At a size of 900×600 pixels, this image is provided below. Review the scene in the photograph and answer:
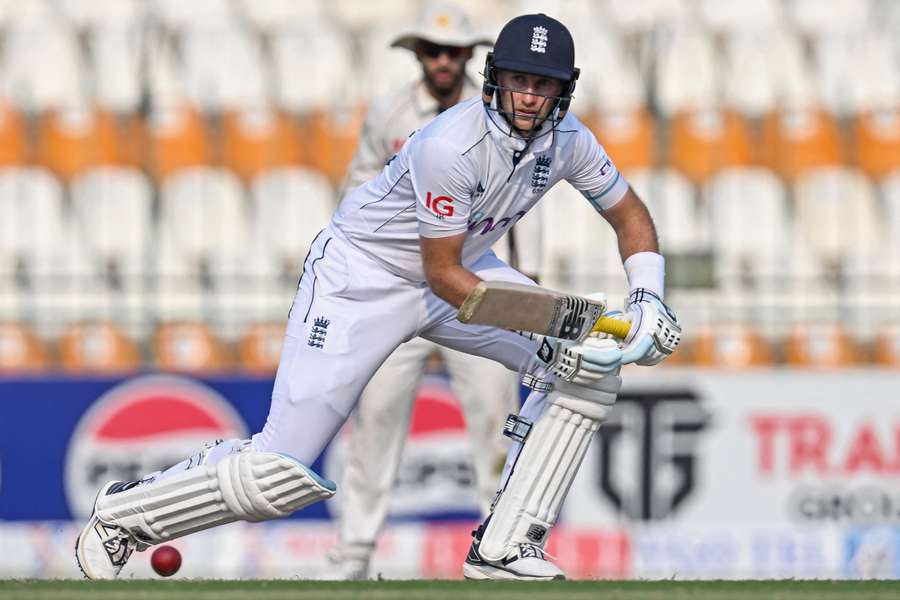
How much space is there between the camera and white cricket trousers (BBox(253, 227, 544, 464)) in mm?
4203

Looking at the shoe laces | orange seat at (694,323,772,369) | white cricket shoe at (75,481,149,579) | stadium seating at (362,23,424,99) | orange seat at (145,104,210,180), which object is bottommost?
white cricket shoe at (75,481,149,579)

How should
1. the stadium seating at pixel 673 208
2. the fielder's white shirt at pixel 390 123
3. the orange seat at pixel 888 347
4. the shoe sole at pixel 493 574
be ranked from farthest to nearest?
1. the stadium seating at pixel 673 208
2. the orange seat at pixel 888 347
3. the fielder's white shirt at pixel 390 123
4. the shoe sole at pixel 493 574

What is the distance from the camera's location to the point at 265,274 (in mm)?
7660

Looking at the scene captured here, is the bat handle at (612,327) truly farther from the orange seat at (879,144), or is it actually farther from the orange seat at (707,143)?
the orange seat at (879,144)

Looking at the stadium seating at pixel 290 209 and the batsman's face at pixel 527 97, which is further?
the stadium seating at pixel 290 209

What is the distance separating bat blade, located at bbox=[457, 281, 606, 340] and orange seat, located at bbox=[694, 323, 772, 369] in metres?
3.41

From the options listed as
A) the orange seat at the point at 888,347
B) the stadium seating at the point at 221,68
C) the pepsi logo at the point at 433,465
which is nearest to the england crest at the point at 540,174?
the pepsi logo at the point at 433,465

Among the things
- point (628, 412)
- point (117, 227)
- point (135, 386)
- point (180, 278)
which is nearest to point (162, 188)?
point (117, 227)

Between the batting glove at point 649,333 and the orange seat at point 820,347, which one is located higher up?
the batting glove at point 649,333

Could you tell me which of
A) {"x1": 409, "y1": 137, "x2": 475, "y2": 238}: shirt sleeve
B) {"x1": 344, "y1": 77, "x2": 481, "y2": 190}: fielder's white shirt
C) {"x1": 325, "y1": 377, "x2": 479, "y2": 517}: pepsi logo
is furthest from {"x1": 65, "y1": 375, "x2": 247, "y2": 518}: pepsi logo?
{"x1": 409, "y1": 137, "x2": 475, "y2": 238}: shirt sleeve

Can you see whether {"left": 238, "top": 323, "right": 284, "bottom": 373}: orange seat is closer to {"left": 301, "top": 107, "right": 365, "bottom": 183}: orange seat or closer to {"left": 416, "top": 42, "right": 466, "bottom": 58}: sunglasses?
{"left": 301, "top": 107, "right": 365, "bottom": 183}: orange seat

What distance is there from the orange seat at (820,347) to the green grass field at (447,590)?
3423 mm

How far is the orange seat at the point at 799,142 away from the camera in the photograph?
27.8 ft

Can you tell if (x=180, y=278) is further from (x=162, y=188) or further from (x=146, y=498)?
(x=146, y=498)
